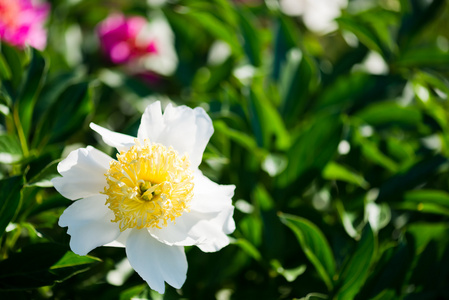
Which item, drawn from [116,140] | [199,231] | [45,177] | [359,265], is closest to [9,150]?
[45,177]

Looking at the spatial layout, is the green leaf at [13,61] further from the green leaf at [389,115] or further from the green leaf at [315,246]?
the green leaf at [389,115]

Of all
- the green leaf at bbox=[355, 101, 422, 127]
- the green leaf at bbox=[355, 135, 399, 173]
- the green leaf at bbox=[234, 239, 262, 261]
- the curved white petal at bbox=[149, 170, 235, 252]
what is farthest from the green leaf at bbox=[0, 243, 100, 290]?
the green leaf at bbox=[355, 101, 422, 127]

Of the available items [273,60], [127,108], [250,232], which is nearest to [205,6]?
[273,60]

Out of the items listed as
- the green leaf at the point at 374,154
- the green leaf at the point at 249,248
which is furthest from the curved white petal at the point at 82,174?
the green leaf at the point at 374,154

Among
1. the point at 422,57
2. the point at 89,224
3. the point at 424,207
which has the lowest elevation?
the point at 424,207

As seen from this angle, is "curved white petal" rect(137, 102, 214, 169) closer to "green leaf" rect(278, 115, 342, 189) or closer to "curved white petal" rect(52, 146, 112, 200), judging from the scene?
"curved white petal" rect(52, 146, 112, 200)

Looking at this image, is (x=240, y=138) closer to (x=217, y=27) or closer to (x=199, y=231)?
(x=199, y=231)
